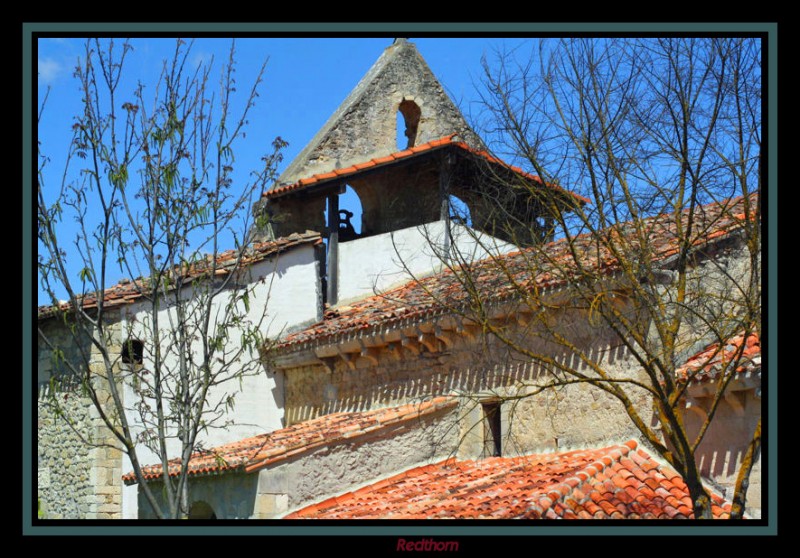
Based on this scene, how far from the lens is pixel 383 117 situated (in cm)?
2128

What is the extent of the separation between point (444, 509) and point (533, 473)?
118cm

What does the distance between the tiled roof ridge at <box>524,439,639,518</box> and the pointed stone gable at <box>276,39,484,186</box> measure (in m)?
9.72

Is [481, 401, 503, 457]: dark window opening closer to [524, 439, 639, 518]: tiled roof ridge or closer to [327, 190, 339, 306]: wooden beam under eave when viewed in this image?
[524, 439, 639, 518]: tiled roof ridge

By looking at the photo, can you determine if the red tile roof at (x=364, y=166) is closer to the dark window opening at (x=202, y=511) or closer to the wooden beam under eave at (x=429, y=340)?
the wooden beam under eave at (x=429, y=340)

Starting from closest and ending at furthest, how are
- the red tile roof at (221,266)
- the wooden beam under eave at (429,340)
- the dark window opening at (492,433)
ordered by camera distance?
the dark window opening at (492,433) → the wooden beam under eave at (429,340) → the red tile roof at (221,266)

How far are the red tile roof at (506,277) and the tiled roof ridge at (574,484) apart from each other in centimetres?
194

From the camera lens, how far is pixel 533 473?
11766 millimetres

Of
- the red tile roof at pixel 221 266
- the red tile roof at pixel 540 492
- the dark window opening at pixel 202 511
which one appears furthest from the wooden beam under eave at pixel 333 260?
the red tile roof at pixel 540 492

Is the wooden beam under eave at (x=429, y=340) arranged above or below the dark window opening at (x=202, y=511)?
above

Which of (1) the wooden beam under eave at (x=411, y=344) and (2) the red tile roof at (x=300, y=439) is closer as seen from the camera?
(2) the red tile roof at (x=300, y=439)

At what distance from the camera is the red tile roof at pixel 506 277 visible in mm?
10484

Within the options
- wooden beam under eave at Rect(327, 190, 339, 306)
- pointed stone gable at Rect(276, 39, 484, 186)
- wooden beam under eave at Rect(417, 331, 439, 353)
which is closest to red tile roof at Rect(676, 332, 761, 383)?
wooden beam under eave at Rect(417, 331, 439, 353)
